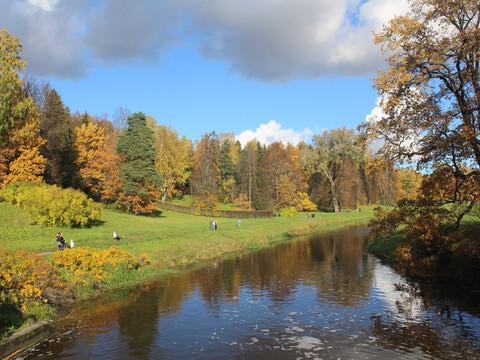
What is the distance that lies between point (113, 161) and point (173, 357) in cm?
5979

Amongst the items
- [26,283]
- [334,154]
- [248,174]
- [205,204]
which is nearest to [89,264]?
[26,283]

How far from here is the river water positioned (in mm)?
11844

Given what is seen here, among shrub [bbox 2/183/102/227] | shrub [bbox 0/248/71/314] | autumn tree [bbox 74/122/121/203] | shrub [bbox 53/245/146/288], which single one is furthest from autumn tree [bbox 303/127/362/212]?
shrub [bbox 0/248/71/314]

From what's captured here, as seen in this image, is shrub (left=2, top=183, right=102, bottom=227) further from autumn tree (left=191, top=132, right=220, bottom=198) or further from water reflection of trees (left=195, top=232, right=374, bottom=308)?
autumn tree (left=191, top=132, right=220, bottom=198)

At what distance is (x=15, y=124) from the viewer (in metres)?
49.7

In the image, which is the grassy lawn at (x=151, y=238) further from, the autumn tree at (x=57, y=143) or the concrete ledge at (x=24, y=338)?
the autumn tree at (x=57, y=143)

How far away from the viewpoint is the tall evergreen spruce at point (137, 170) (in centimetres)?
6335

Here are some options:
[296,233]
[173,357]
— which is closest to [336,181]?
[296,233]

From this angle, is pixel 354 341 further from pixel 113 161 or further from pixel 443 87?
pixel 113 161

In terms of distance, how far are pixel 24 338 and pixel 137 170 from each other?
53.0m

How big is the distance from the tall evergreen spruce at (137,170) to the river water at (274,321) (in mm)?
41800

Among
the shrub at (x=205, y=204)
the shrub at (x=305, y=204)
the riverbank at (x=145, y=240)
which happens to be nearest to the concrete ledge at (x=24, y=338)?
the riverbank at (x=145, y=240)

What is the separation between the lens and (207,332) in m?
→ 13.8

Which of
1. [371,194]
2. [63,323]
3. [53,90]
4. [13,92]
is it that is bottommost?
[63,323]
